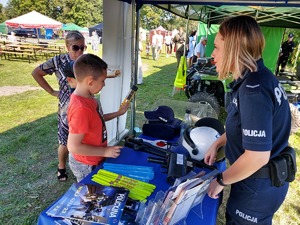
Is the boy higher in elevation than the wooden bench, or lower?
higher

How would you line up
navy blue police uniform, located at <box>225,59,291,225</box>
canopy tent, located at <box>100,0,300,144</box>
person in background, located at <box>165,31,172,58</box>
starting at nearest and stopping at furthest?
1. navy blue police uniform, located at <box>225,59,291,225</box>
2. canopy tent, located at <box>100,0,300,144</box>
3. person in background, located at <box>165,31,172,58</box>

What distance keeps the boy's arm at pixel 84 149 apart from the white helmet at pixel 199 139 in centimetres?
52

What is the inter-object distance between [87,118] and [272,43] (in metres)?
9.55

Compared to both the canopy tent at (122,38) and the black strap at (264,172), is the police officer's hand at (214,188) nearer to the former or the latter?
the black strap at (264,172)

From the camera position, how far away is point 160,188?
1.35 m

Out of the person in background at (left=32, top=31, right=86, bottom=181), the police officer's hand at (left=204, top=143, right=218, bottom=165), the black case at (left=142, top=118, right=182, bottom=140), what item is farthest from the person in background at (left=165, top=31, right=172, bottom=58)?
the police officer's hand at (left=204, top=143, right=218, bottom=165)

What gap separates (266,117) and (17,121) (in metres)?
4.77

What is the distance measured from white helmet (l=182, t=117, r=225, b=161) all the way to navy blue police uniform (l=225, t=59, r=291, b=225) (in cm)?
38

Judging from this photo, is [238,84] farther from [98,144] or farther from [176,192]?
[98,144]

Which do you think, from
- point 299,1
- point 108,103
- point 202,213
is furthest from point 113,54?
point 202,213

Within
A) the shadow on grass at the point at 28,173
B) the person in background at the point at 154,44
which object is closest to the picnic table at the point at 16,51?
the person in background at the point at 154,44

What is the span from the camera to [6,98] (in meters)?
5.93

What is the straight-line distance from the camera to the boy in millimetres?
1399

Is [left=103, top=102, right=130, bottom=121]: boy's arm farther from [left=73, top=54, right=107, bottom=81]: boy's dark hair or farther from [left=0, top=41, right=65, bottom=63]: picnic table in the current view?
[left=0, top=41, right=65, bottom=63]: picnic table
